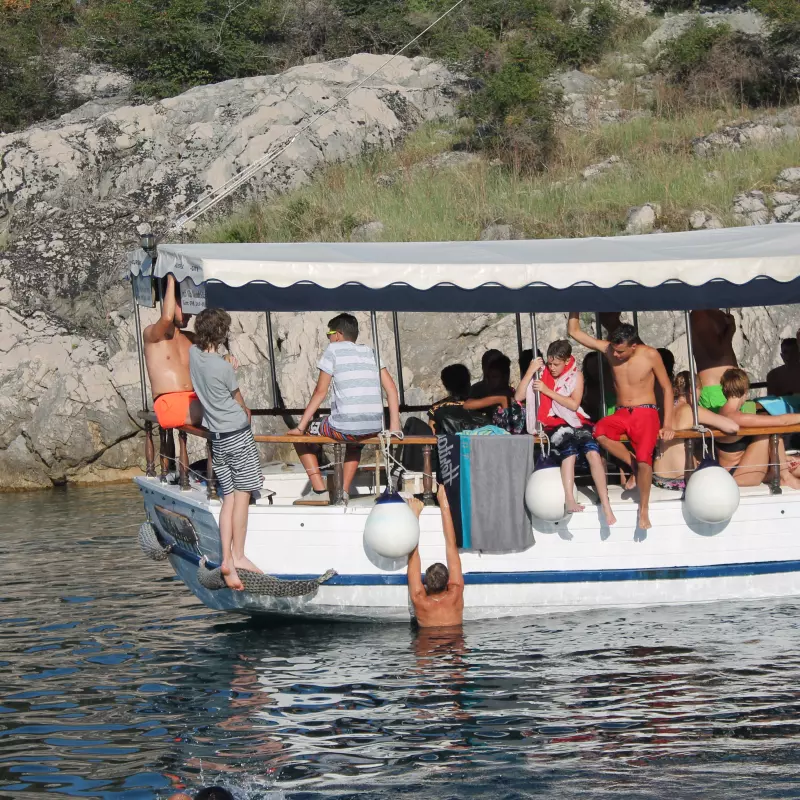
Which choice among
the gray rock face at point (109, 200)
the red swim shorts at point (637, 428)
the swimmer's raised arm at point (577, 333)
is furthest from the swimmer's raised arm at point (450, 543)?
the gray rock face at point (109, 200)

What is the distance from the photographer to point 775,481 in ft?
29.9

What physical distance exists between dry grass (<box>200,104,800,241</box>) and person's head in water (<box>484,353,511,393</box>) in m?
10.0

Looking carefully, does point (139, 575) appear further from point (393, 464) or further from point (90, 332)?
point (90, 332)

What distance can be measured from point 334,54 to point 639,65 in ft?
24.7

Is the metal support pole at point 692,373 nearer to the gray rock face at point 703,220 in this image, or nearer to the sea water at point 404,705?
the sea water at point 404,705

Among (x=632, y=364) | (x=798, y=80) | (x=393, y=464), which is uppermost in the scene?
(x=798, y=80)

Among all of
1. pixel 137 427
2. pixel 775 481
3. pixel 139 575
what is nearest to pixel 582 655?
pixel 775 481

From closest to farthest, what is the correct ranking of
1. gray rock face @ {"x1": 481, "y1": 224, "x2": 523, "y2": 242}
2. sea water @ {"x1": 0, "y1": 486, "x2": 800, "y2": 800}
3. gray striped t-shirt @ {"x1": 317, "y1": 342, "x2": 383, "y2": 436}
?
sea water @ {"x1": 0, "y1": 486, "x2": 800, "y2": 800} → gray striped t-shirt @ {"x1": 317, "y1": 342, "x2": 383, "y2": 436} → gray rock face @ {"x1": 481, "y1": 224, "x2": 523, "y2": 242}

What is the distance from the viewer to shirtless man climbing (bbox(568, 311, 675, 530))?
874cm

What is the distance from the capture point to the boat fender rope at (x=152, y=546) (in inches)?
391

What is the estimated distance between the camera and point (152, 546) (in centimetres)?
1000

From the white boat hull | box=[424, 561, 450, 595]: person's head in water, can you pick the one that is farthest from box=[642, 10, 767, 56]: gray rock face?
box=[424, 561, 450, 595]: person's head in water

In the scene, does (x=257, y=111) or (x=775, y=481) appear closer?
(x=775, y=481)

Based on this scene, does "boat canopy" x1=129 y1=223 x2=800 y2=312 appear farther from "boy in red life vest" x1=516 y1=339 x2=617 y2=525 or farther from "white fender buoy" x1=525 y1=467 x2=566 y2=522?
"white fender buoy" x1=525 y1=467 x2=566 y2=522
